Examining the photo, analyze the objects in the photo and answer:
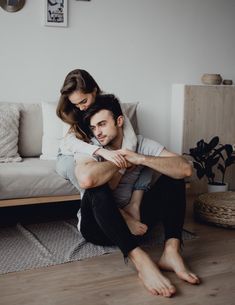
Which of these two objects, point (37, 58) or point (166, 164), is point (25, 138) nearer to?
point (37, 58)

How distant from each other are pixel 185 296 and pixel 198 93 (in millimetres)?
2339

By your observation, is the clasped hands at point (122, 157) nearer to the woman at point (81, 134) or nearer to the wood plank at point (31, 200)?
the woman at point (81, 134)

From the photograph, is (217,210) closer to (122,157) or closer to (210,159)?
(210,159)

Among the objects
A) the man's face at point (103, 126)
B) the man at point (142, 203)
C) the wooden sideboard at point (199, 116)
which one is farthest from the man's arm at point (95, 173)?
the wooden sideboard at point (199, 116)

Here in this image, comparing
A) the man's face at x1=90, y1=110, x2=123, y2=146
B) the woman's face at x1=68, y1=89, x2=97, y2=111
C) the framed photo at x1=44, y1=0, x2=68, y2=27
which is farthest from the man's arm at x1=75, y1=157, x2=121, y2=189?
the framed photo at x1=44, y1=0, x2=68, y2=27

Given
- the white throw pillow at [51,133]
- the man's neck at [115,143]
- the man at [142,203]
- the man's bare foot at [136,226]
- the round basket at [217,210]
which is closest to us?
the man at [142,203]

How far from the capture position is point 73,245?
2527 mm

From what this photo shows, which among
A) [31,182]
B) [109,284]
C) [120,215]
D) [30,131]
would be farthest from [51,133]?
[109,284]

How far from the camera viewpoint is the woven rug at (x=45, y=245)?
7.50 feet

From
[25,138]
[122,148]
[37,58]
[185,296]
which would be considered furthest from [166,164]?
[37,58]

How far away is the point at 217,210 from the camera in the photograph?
290cm

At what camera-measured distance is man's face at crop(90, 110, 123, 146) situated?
2189mm

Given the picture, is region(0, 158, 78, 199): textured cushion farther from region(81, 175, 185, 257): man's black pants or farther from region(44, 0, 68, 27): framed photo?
region(44, 0, 68, 27): framed photo

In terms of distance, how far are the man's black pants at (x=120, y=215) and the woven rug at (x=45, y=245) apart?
147mm
